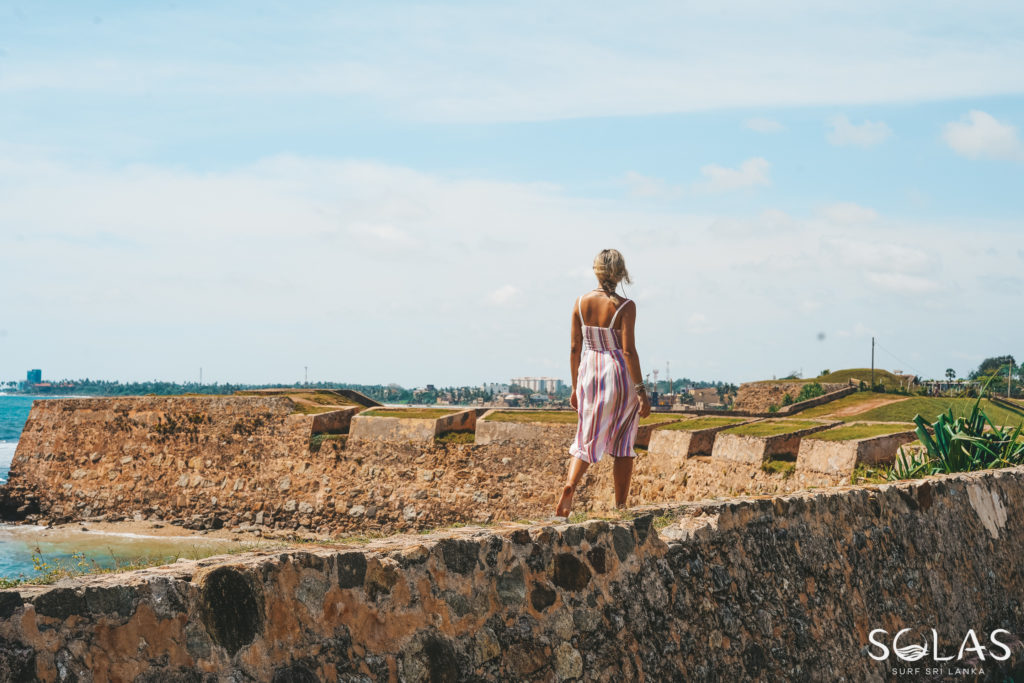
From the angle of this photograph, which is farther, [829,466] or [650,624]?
[829,466]

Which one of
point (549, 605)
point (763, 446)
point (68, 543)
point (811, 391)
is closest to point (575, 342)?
point (549, 605)

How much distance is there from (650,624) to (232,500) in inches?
911

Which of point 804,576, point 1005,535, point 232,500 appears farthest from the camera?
point 232,500

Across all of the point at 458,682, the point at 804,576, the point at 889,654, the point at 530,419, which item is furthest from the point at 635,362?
the point at 530,419

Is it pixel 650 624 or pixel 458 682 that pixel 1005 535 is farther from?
pixel 458 682

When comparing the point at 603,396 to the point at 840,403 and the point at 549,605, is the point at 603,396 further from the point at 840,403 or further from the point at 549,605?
the point at 840,403

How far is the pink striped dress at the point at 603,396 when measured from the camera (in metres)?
5.66

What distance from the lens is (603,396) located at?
18.6 feet

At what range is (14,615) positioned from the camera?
8.61ft

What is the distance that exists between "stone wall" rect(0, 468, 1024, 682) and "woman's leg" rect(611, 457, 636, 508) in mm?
962

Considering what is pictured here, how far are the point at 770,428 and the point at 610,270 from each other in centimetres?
1315

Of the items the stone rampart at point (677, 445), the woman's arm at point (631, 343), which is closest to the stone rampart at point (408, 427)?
the stone rampart at point (677, 445)

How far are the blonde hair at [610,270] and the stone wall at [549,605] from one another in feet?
4.96

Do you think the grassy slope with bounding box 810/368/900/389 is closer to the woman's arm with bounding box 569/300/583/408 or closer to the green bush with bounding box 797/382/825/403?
the green bush with bounding box 797/382/825/403
